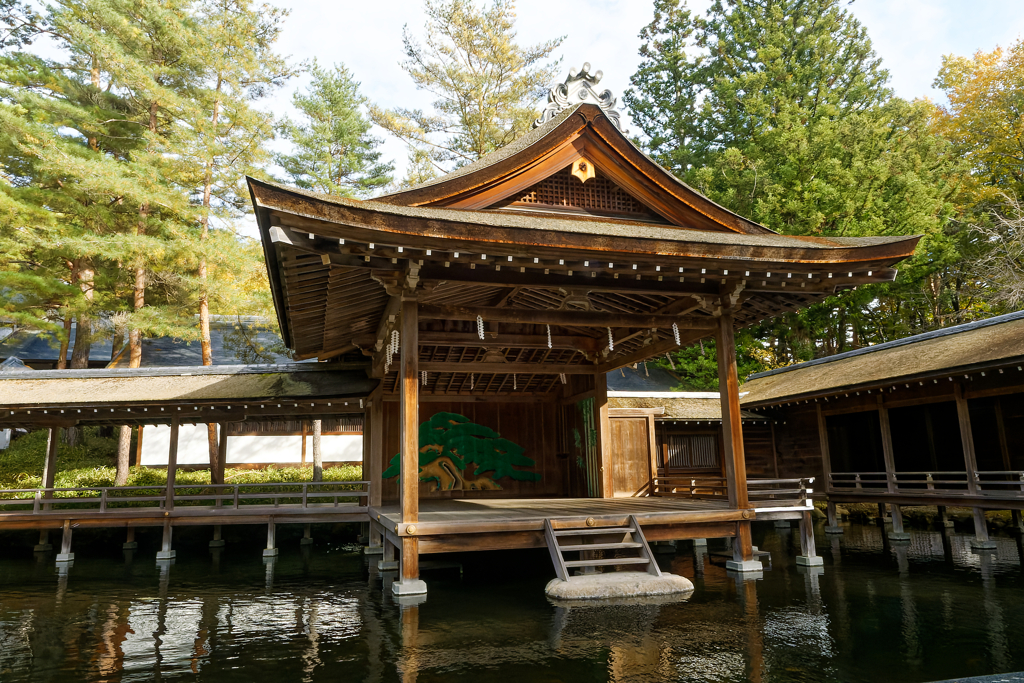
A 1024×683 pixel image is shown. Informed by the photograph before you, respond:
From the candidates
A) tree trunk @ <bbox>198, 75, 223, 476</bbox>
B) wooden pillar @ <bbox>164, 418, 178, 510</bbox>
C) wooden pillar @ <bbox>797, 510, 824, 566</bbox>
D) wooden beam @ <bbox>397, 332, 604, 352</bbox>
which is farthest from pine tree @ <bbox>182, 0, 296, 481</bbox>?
wooden pillar @ <bbox>797, 510, 824, 566</bbox>

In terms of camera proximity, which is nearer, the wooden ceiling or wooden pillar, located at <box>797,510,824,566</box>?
the wooden ceiling

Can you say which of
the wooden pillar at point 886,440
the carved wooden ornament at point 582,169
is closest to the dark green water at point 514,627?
Result: the wooden pillar at point 886,440

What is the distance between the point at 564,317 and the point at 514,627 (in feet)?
15.4

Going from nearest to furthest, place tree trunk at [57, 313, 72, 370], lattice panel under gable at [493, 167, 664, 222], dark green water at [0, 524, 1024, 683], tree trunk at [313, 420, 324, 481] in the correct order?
dark green water at [0, 524, 1024, 683] < lattice panel under gable at [493, 167, 664, 222] < tree trunk at [57, 313, 72, 370] < tree trunk at [313, 420, 324, 481]

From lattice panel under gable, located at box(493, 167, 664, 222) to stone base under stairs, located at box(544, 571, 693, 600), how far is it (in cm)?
590

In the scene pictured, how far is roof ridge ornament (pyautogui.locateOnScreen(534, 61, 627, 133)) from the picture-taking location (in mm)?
11047

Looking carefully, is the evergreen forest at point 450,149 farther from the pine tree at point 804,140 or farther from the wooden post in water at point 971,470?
the wooden post in water at point 971,470

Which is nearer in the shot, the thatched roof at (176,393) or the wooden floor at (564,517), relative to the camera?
the wooden floor at (564,517)

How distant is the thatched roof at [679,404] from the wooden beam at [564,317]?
7.39 m

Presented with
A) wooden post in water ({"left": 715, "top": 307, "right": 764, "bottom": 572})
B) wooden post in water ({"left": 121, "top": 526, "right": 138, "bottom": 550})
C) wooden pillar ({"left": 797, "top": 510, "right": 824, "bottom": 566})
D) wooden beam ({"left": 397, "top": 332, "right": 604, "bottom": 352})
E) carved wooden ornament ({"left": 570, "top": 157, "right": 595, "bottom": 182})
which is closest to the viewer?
wooden post in water ({"left": 715, "top": 307, "right": 764, "bottom": 572})

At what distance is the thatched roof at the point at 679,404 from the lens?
61.6 feet

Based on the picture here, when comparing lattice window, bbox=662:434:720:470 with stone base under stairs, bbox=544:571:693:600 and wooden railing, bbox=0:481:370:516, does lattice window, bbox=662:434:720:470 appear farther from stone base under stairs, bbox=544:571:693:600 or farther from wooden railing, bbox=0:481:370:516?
stone base under stairs, bbox=544:571:693:600

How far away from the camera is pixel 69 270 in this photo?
74.5 feet

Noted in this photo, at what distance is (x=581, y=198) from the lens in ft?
36.3
